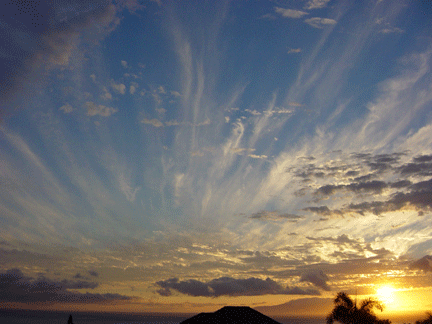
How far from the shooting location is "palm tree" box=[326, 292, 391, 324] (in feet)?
214

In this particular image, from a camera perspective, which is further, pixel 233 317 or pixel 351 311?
pixel 351 311

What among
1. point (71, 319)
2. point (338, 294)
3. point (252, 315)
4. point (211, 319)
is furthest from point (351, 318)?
point (71, 319)

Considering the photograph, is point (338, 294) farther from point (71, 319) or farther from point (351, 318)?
point (71, 319)

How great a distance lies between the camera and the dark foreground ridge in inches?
1967

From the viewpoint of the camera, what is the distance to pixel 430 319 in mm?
70562

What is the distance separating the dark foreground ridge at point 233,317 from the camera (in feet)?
164

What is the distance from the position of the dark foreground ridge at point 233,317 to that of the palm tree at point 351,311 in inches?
821

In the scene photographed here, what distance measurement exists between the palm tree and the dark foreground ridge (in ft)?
68.4

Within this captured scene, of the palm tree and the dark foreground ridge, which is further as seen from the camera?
the palm tree

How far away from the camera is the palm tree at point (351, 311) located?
65.1 m

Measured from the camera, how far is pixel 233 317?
51.2 meters

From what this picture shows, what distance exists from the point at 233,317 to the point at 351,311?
27071 millimetres

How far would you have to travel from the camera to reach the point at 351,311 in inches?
2596

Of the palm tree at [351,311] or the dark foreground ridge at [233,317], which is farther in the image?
the palm tree at [351,311]
